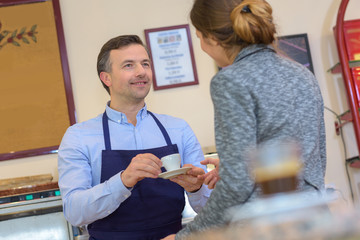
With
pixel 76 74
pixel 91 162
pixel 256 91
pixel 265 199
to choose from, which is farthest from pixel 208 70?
pixel 265 199

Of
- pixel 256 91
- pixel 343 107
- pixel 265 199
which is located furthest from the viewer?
pixel 343 107

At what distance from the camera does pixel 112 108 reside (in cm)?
205

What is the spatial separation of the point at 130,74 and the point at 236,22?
97cm

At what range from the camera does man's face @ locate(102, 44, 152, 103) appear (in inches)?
77.6

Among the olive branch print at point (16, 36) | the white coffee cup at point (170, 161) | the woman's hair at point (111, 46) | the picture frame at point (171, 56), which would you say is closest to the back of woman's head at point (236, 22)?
the white coffee cup at point (170, 161)

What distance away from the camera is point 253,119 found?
3.23ft

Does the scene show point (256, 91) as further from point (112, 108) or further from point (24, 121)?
point (24, 121)

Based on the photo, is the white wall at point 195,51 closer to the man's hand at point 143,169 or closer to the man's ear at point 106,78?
the man's ear at point 106,78

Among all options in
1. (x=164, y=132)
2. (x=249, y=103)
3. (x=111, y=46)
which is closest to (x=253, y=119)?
(x=249, y=103)

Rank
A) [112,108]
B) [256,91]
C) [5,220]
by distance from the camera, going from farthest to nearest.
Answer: [5,220] < [112,108] < [256,91]

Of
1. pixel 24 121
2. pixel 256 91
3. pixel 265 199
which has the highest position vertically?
pixel 24 121

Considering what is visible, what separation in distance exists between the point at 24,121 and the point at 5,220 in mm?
720

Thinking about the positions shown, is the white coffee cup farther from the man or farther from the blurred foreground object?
the blurred foreground object

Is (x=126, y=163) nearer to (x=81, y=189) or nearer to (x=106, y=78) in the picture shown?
(x=81, y=189)
